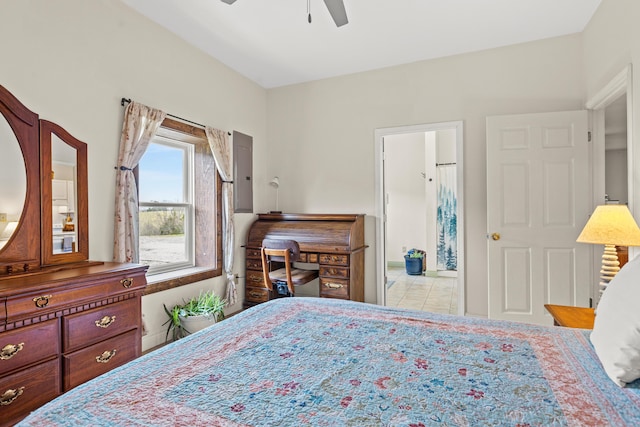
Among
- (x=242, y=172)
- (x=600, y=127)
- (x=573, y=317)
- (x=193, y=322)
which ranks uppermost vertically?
(x=600, y=127)

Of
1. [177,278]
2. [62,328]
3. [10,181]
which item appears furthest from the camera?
[177,278]

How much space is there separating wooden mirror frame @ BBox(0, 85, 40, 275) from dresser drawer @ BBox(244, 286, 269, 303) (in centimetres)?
220

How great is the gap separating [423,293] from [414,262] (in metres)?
1.31

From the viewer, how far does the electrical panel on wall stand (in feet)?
12.7

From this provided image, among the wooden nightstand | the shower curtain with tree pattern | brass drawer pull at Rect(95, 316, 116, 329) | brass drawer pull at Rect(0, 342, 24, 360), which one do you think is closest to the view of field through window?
brass drawer pull at Rect(95, 316, 116, 329)

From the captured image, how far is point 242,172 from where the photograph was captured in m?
3.98

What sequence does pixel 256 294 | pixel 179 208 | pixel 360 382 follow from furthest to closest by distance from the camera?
pixel 256 294, pixel 179 208, pixel 360 382

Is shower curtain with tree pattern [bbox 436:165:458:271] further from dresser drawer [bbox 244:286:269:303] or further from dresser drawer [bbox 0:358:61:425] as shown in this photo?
dresser drawer [bbox 0:358:61:425]

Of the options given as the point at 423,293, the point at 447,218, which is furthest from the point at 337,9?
the point at 447,218

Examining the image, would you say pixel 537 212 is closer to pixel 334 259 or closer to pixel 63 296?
pixel 334 259

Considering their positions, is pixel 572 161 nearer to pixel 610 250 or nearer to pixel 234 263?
pixel 610 250

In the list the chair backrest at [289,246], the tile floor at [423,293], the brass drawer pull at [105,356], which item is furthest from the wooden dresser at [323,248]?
the brass drawer pull at [105,356]

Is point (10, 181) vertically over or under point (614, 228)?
over

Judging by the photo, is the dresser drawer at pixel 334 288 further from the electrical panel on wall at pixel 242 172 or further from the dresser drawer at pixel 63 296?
the dresser drawer at pixel 63 296
